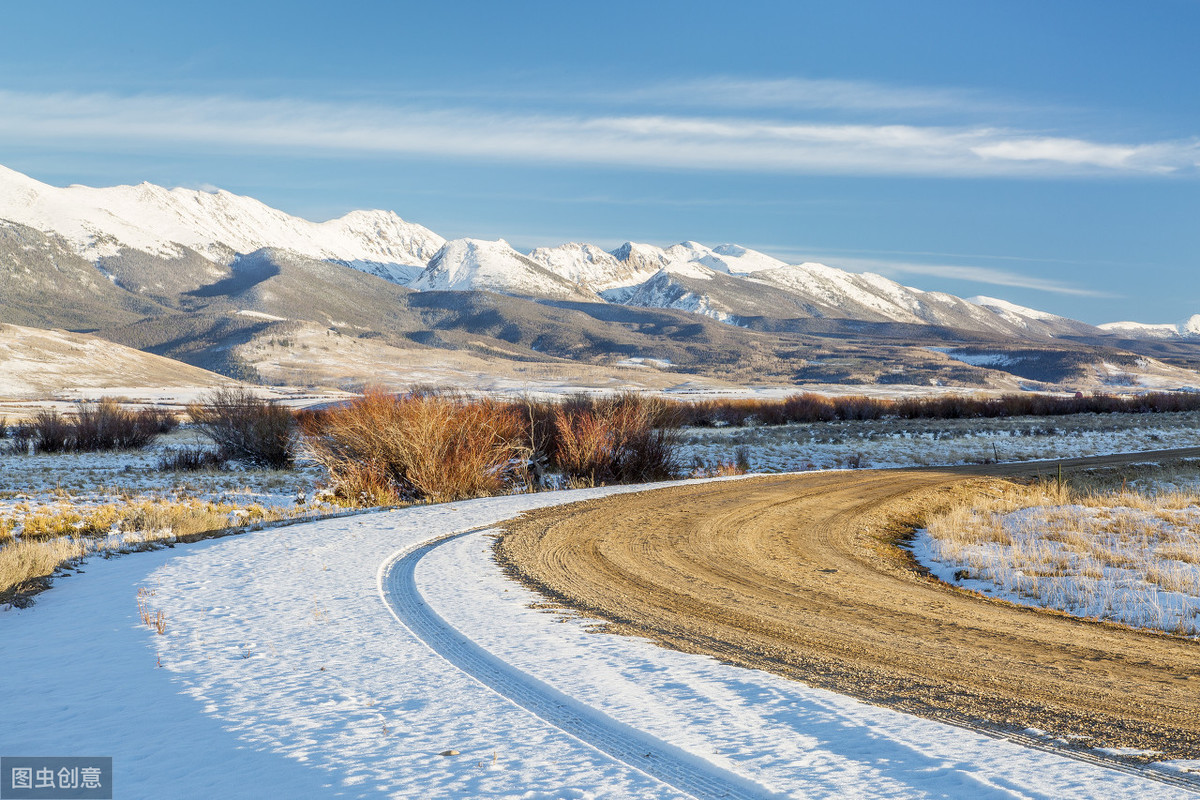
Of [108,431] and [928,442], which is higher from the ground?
[108,431]

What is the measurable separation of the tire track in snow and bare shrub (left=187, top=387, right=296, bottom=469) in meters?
22.1

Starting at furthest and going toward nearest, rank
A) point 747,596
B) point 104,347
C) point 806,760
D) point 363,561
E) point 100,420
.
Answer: point 104,347, point 100,420, point 363,561, point 747,596, point 806,760

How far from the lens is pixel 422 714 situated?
5.51 metres

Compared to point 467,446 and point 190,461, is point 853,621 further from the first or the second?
point 190,461

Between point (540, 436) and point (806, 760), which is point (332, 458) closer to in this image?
point (540, 436)

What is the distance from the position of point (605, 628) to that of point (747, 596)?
217 centimetres

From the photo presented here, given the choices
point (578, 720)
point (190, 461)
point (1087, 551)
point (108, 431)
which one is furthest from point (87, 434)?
point (578, 720)

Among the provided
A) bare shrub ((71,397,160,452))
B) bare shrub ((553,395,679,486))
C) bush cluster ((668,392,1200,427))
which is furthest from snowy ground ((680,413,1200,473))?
bare shrub ((71,397,160,452))

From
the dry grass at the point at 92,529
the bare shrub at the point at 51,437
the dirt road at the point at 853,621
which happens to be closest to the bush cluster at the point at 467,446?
the dry grass at the point at 92,529

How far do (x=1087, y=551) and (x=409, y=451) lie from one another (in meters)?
13.2

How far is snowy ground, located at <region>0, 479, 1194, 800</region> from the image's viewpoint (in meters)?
4.55

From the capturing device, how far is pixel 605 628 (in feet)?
25.7

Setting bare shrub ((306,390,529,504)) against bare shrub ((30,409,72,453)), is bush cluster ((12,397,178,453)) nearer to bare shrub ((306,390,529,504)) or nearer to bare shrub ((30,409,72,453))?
bare shrub ((30,409,72,453))

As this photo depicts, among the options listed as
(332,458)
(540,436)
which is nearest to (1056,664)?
(332,458)
